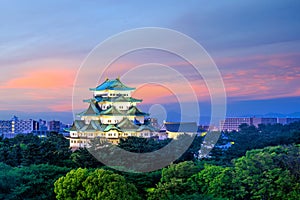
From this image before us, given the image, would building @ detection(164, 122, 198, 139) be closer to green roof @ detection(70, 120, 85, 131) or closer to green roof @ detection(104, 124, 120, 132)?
green roof @ detection(104, 124, 120, 132)

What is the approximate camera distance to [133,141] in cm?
2420

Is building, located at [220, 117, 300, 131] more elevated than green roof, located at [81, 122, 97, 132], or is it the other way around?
building, located at [220, 117, 300, 131]

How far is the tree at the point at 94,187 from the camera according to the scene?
15.8 metres

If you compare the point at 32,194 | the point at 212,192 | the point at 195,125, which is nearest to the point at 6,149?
the point at 32,194

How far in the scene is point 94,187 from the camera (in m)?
15.9

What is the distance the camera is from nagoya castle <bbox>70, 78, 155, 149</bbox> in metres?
28.8

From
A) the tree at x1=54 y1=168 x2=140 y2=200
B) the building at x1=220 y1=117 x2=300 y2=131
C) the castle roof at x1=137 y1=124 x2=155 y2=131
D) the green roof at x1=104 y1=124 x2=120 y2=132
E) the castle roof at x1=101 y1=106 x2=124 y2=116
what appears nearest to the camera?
the tree at x1=54 y1=168 x2=140 y2=200

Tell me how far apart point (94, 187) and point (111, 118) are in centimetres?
1412

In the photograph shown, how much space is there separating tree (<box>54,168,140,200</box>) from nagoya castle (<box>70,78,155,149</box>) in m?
11.3

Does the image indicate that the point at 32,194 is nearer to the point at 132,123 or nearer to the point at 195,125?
the point at 132,123

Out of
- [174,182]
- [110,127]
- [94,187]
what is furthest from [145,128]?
[94,187]

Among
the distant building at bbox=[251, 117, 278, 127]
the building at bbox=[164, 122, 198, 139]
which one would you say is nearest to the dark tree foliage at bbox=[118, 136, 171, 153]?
the building at bbox=[164, 122, 198, 139]

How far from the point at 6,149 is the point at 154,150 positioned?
7651 millimetres

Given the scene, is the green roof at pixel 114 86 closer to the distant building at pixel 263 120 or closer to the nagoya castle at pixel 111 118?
the nagoya castle at pixel 111 118
